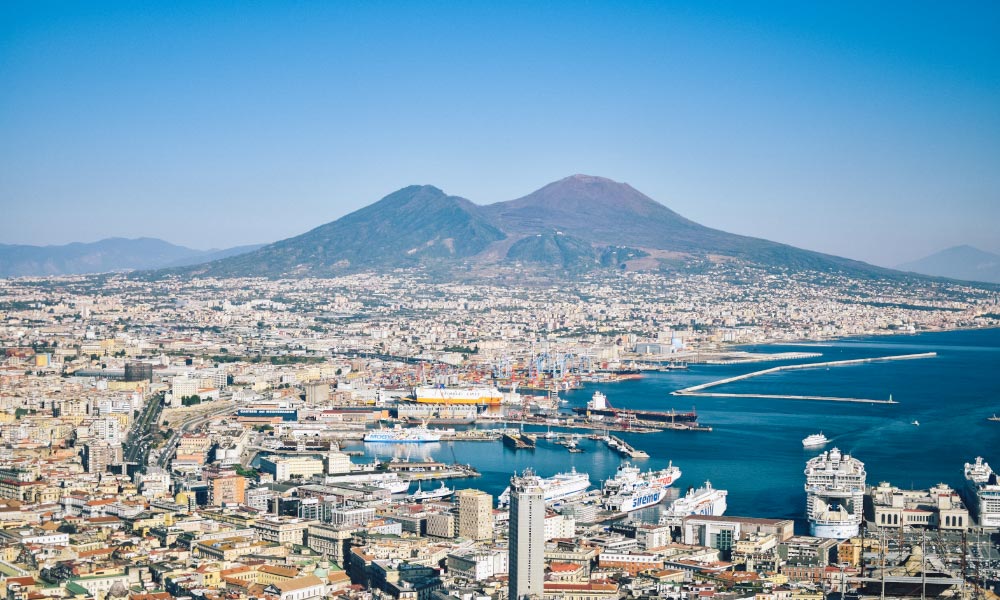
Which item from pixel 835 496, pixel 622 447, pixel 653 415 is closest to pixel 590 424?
pixel 653 415

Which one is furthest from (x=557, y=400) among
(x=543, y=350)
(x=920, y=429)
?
(x=543, y=350)

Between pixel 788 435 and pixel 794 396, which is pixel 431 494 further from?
pixel 794 396

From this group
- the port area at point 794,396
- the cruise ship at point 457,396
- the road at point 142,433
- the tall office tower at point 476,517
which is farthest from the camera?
the port area at point 794,396

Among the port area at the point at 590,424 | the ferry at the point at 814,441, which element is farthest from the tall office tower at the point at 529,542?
the port area at the point at 590,424

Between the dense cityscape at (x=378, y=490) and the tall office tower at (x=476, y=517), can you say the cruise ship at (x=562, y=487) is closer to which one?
the dense cityscape at (x=378, y=490)

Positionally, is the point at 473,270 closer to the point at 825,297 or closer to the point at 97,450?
the point at 825,297

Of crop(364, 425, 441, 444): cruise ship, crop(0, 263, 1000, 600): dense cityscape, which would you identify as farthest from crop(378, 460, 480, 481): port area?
crop(364, 425, 441, 444): cruise ship

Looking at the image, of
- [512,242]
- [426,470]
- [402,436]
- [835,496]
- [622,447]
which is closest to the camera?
[835,496]

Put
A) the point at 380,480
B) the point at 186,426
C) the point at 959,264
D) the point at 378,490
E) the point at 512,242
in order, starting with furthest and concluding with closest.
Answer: the point at 959,264, the point at 512,242, the point at 186,426, the point at 380,480, the point at 378,490
